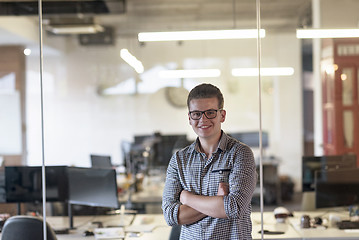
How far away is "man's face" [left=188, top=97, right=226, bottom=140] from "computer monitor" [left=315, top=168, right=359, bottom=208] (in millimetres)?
2332

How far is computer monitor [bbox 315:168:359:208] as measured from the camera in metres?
4.81

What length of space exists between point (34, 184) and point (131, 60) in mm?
5122

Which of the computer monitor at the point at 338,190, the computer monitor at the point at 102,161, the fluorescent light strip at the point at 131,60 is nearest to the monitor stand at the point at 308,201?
the computer monitor at the point at 338,190

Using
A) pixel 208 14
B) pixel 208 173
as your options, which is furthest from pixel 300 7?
pixel 208 173

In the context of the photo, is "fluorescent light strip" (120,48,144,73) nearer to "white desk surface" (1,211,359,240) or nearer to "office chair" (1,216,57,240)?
"white desk surface" (1,211,359,240)

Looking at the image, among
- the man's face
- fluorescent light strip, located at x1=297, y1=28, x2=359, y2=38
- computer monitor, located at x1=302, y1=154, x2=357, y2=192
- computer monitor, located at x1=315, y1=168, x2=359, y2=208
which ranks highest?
fluorescent light strip, located at x1=297, y1=28, x2=359, y2=38

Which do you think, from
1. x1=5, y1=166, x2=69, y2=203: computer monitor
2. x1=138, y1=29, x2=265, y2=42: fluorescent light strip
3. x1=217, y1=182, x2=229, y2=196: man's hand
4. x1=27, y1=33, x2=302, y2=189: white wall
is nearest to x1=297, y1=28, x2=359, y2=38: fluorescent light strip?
x1=138, y1=29, x2=265, y2=42: fluorescent light strip

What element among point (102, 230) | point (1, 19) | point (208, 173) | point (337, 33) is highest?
point (1, 19)

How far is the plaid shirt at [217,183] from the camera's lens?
269 cm

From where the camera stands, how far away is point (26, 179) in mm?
4805

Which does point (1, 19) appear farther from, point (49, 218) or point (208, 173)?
point (208, 173)

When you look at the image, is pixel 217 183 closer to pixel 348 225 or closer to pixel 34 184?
pixel 348 225

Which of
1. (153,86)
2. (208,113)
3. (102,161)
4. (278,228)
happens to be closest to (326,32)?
(278,228)

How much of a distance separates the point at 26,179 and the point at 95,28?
462 cm
